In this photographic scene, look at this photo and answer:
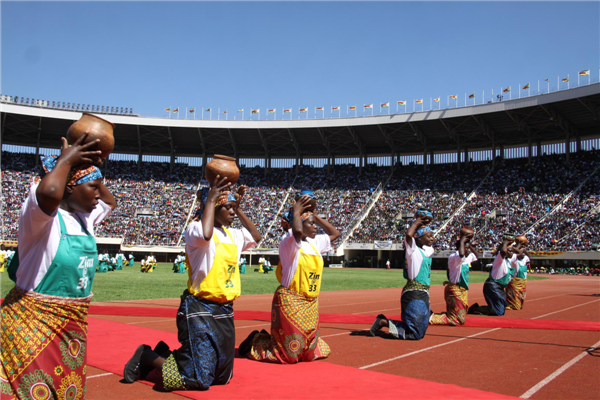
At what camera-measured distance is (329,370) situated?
5688 millimetres

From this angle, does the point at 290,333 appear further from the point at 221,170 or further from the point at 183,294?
the point at 221,170

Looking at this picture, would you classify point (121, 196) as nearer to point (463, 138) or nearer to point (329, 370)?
point (463, 138)

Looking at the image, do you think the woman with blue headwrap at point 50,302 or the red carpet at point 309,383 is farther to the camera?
the red carpet at point 309,383

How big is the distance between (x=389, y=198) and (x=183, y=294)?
44.6 metres

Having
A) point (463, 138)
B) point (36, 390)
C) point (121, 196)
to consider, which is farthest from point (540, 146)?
point (36, 390)

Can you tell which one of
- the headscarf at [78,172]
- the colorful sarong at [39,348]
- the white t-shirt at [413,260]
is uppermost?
the headscarf at [78,172]

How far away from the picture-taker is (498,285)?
12.5 meters

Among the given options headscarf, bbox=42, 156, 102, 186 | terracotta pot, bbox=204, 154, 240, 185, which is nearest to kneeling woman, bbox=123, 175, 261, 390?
terracotta pot, bbox=204, 154, 240, 185

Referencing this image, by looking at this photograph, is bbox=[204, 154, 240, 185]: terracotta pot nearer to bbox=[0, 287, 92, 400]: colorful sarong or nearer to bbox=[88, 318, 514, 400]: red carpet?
bbox=[0, 287, 92, 400]: colorful sarong

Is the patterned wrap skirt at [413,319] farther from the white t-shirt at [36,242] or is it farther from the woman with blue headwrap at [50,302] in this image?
the white t-shirt at [36,242]

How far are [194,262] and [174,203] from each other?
46456mm

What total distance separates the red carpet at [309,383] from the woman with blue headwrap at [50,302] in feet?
5.73

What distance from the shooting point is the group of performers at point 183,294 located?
2908 mm

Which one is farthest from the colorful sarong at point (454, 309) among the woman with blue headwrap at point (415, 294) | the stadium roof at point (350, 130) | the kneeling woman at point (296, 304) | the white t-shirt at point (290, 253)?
the stadium roof at point (350, 130)
